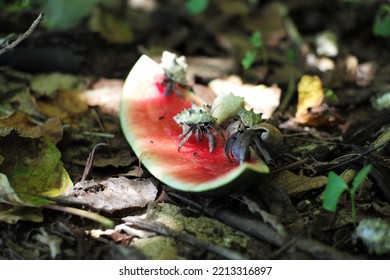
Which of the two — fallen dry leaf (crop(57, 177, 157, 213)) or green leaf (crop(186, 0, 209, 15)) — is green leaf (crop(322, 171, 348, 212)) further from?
green leaf (crop(186, 0, 209, 15))

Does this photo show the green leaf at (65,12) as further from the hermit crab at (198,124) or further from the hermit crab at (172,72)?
the hermit crab at (198,124)

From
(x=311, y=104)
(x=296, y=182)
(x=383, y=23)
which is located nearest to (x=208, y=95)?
(x=311, y=104)

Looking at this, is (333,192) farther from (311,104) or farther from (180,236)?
(311,104)

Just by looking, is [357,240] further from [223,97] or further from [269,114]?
[269,114]

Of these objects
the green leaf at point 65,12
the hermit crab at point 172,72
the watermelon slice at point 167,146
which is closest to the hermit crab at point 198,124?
the watermelon slice at point 167,146

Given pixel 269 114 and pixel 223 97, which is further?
pixel 269 114

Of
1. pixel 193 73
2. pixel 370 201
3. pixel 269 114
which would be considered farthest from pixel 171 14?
pixel 370 201
